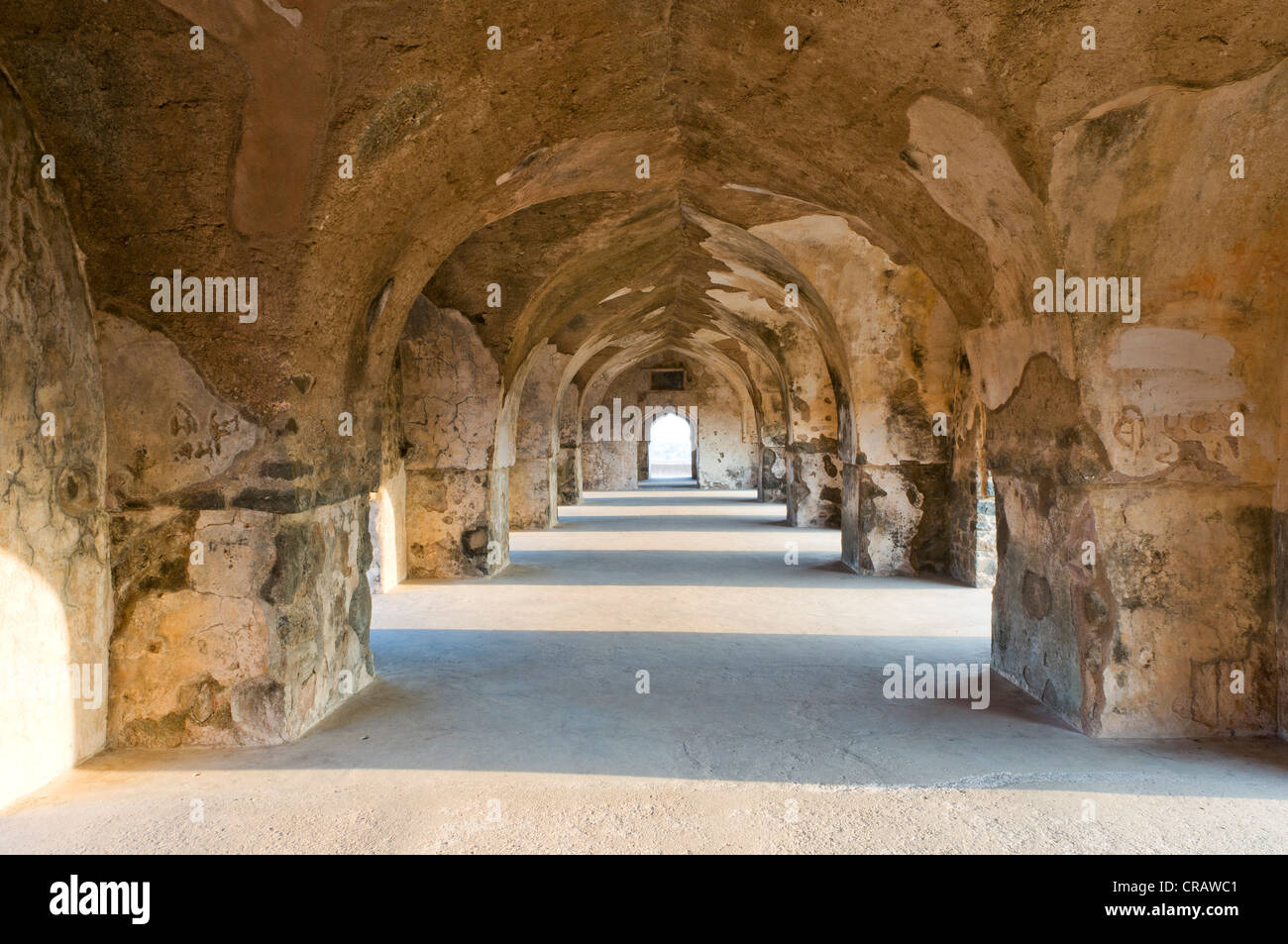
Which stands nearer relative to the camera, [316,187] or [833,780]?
[833,780]

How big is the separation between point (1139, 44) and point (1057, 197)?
644 mm

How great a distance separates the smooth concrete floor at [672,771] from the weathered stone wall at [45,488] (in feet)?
0.75

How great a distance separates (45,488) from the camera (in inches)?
134

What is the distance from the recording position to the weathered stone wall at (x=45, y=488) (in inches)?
126

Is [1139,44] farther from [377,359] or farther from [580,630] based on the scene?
[580,630]

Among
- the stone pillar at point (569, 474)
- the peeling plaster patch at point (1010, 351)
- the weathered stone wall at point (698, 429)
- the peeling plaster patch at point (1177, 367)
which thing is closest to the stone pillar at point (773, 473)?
the stone pillar at point (569, 474)

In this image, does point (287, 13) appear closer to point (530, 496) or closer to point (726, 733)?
point (726, 733)

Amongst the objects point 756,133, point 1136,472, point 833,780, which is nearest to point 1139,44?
point 1136,472

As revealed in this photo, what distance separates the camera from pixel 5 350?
3.19m

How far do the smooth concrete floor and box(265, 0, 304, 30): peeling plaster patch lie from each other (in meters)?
2.83

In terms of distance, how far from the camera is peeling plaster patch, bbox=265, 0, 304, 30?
3191 millimetres

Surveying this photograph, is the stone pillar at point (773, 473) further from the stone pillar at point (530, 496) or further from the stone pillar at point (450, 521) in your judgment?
the stone pillar at point (450, 521)

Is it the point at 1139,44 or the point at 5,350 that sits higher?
the point at 1139,44

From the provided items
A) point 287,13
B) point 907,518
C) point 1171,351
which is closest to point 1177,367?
point 1171,351
